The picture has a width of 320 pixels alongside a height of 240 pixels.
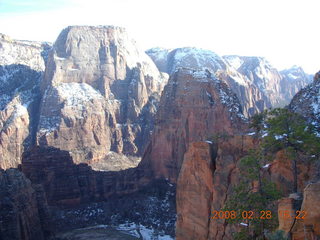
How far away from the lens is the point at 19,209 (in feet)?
165

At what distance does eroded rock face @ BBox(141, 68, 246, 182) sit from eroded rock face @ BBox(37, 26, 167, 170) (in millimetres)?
27326

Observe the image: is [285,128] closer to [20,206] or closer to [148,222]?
[20,206]

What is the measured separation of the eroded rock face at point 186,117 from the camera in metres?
68.4

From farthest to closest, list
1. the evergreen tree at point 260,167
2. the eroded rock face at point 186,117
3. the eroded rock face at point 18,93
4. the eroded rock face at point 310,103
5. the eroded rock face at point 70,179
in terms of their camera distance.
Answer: the eroded rock face at point 18,93 < the eroded rock face at point 70,179 < the eroded rock face at point 186,117 < the eroded rock face at point 310,103 < the evergreen tree at point 260,167

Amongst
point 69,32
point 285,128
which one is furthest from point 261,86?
point 285,128

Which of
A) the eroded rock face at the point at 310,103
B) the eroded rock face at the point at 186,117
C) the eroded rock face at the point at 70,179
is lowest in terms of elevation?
the eroded rock face at the point at 70,179

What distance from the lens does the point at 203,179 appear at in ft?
116

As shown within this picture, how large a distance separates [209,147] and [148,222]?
3177 centimetres

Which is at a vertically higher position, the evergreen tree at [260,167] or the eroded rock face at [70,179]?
the evergreen tree at [260,167]

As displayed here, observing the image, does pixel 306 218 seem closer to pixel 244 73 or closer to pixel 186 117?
pixel 186 117

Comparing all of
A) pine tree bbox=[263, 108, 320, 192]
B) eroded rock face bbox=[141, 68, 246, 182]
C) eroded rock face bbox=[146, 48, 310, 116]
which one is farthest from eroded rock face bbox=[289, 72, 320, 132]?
eroded rock face bbox=[146, 48, 310, 116]

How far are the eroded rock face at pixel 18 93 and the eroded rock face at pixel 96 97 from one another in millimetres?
5777

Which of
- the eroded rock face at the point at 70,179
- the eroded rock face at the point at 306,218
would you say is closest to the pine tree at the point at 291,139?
the eroded rock face at the point at 306,218

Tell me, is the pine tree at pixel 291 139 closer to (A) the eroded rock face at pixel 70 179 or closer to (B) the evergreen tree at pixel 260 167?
(B) the evergreen tree at pixel 260 167
